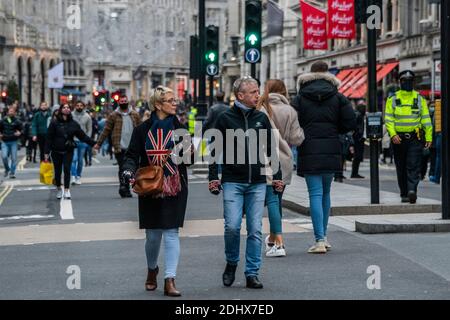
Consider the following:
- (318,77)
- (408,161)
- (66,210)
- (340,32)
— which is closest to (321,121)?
(318,77)

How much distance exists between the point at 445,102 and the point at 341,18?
2353cm

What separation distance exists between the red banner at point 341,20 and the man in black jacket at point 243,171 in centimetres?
2716

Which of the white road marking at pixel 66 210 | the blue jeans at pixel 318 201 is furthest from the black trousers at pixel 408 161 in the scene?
the white road marking at pixel 66 210

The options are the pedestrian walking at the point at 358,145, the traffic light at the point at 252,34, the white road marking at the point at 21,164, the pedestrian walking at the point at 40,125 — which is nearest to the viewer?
the traffic light at the point at 252,34

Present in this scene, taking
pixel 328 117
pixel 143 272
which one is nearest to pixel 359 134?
pixel 328 117

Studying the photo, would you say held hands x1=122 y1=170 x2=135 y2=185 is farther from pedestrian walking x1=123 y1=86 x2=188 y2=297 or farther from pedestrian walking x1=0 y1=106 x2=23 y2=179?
pedestrian walking x1=0 y1=106 x2=23 y2=179

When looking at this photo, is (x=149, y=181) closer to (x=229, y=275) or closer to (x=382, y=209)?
(x=229, y=275)

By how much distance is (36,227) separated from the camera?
15469mm

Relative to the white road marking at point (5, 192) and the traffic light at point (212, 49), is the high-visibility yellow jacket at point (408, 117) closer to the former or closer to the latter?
the white road marking at point (5, 192)

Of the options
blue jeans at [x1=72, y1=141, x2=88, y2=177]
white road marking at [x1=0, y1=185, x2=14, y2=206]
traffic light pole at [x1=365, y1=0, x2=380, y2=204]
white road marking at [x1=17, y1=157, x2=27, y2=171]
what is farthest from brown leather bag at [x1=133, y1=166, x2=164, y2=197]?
white road marking at [x1=17, y1=157, x2=27, y2=171]

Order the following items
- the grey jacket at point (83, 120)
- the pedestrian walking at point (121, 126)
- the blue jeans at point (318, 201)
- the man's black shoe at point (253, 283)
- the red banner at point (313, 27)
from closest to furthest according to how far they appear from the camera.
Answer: the man's black shoe at point (253, 283)
the blue jeans at point (318, 201)
the pedestrian walking at point (121, 126)
the grey jacket at point (83, 120)
the red banner at point (313, 27)

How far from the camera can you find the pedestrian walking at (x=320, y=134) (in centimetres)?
1223

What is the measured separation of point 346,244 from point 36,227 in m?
4.61

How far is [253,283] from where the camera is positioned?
990 centimetres
